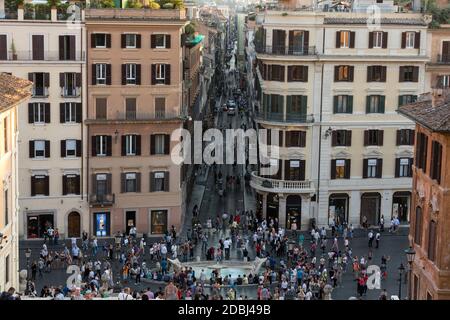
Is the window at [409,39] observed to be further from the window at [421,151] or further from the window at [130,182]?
the window at [421,151]

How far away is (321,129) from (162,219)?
13.2 m

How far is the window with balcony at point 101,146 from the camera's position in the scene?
6216cm

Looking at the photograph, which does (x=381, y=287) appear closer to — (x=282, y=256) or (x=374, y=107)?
(x=282, y=256)

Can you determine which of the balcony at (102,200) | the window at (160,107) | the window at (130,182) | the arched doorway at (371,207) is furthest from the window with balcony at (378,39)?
the balcony at (102,200)

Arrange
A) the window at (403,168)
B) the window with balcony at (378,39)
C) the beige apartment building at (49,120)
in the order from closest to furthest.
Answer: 1. the beige apartment building at (49,120)
2. the window with balcony at (378,39)
3. the window at (403,168)

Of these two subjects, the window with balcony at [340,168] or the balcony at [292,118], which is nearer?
the balcony at [292,118]

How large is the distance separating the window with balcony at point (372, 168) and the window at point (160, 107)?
15.3 m

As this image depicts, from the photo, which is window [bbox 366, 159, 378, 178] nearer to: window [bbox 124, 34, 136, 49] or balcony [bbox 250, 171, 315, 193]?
balcony [bbox 250, 171, 315, 193]

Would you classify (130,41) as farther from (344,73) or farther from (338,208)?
(338,208)

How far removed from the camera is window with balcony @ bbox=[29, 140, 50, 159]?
201 ft

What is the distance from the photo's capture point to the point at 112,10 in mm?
60844
